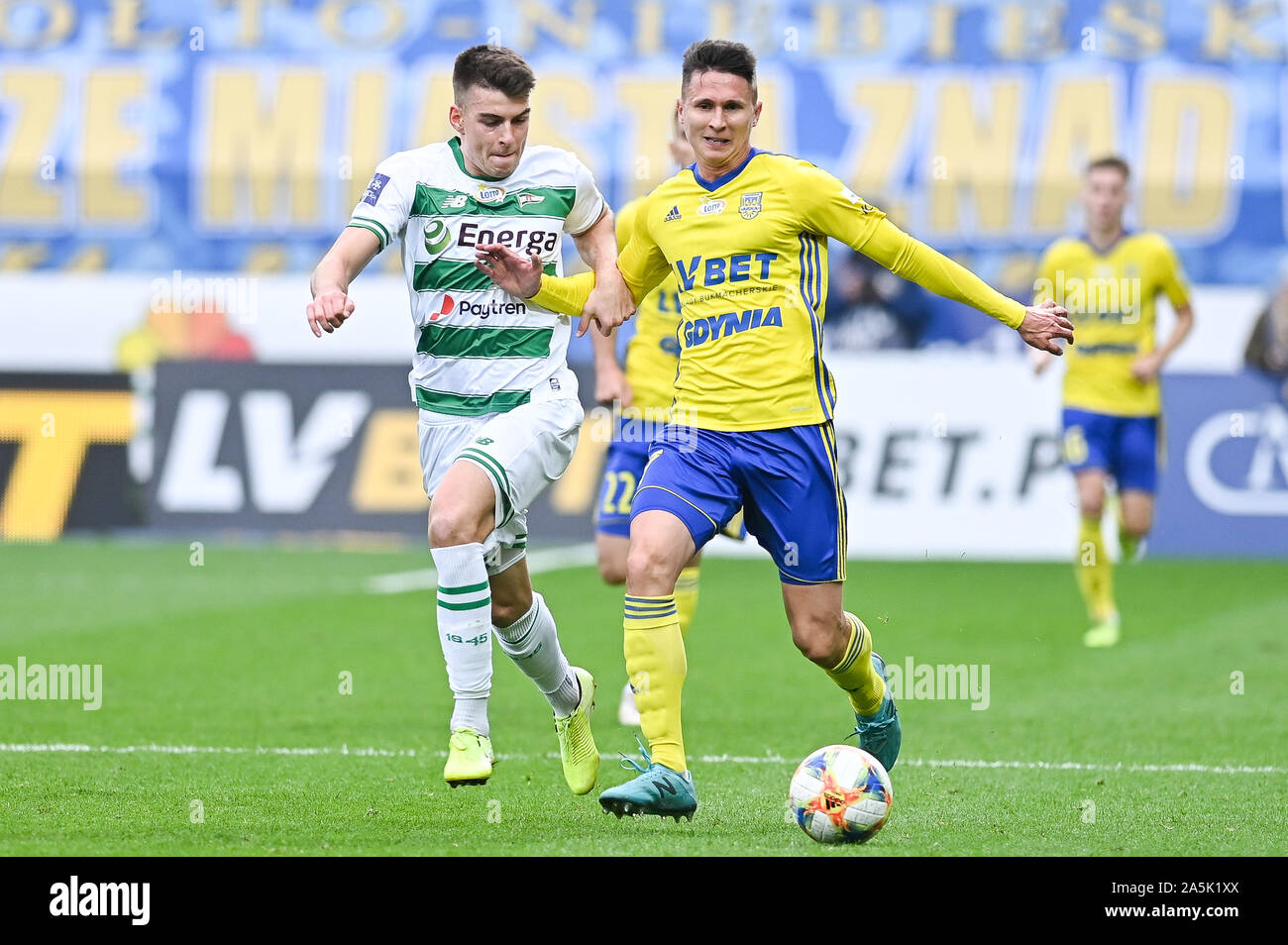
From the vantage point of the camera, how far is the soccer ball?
5.72m

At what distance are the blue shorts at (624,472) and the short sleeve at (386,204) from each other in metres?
2.23

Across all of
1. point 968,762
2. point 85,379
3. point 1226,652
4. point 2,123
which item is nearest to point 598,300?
point 968,762

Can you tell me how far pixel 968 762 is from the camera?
301 inches

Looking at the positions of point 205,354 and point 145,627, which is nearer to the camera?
point 145,627

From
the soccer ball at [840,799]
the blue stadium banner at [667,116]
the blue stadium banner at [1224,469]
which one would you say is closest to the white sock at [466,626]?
the soccer ball at [840,799]

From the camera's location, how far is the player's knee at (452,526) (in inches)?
246

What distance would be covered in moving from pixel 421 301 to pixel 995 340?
37.8 ft

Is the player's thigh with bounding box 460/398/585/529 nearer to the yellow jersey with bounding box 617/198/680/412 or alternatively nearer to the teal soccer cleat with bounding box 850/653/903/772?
the teal soccer cleat with bounding box 850/653/903/772

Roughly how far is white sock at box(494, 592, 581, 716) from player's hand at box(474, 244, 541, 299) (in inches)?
43.4

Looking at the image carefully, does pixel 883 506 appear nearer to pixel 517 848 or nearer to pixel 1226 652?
pixel 1226 652

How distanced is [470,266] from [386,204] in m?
0.36

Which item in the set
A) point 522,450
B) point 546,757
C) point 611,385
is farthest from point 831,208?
point 546,757

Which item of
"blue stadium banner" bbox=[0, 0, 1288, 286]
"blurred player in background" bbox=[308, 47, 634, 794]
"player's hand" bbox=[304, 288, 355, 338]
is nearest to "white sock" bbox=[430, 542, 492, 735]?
"blurred player in background" bbox=[308, 47, 634, 794]

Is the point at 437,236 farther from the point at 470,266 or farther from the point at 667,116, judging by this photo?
the point at 667,116
